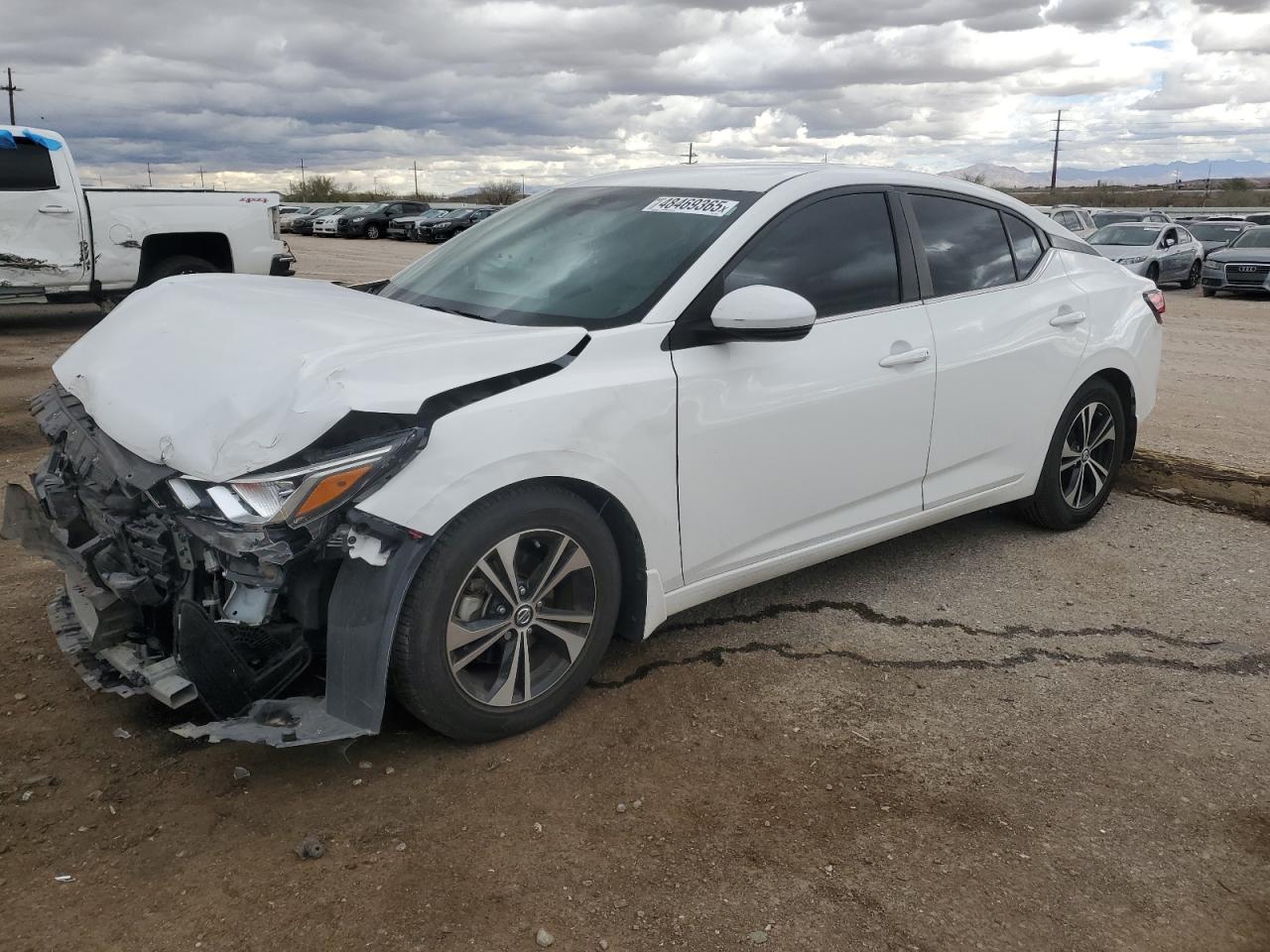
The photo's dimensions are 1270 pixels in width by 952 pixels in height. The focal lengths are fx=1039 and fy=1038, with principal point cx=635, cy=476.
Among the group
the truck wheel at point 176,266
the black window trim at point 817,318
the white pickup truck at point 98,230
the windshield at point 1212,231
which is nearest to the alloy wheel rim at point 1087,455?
the black window trim at point 817,318

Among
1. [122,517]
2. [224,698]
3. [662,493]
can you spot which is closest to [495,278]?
[662,493]

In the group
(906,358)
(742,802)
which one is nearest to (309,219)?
(906,358)

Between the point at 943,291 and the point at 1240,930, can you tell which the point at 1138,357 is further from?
the point at 1240,930

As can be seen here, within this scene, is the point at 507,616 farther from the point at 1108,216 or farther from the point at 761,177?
the point at 1108,216

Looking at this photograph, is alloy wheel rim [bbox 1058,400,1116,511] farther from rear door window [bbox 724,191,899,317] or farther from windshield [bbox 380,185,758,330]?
windshield [bbox 380,185,758,330]

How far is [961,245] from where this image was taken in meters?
4.40

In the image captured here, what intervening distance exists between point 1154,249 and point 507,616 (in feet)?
69.2

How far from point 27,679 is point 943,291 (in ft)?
12.1

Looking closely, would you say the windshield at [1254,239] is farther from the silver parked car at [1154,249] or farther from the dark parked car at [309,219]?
the dark parked car at [309,219]

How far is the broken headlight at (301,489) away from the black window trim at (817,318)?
108 cm

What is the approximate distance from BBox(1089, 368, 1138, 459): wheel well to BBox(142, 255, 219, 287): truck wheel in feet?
32.8

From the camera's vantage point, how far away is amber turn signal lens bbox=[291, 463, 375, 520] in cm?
269

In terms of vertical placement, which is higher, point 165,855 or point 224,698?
point 224,698

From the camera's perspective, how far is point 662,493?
3324 millimetres
